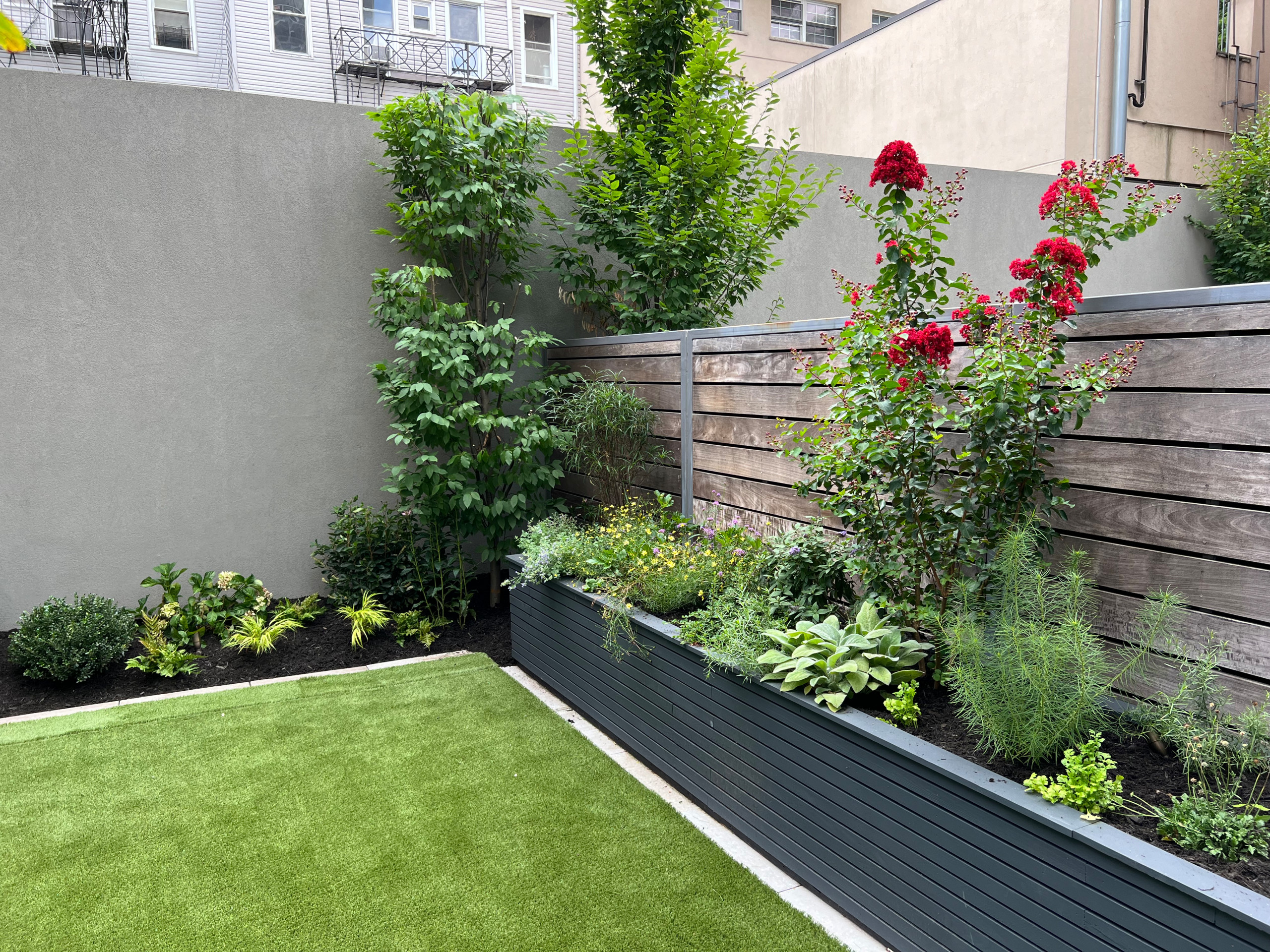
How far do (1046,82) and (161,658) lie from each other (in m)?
9.03

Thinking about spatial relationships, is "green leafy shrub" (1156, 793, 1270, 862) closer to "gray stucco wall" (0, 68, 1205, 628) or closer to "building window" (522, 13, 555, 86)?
"gray stucco wall" (0, 68, 1205, 628)

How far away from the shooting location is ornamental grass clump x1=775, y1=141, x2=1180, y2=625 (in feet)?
8.22

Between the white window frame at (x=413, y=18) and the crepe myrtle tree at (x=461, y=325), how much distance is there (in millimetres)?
10764

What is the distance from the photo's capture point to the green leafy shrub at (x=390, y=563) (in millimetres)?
5410

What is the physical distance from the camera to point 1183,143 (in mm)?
9648

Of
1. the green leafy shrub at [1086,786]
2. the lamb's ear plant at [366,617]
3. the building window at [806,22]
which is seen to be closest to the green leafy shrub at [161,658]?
the lamb's ear plant at [366,617]

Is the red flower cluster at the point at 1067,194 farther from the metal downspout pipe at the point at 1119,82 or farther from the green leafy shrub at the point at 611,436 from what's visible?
the metal downspout pipe at the point at 1119,82

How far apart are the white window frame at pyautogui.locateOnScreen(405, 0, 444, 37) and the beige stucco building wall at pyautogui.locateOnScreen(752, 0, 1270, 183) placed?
733cm

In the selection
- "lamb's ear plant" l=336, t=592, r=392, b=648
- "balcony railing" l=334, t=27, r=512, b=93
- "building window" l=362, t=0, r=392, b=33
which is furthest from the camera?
"building window" l=362, t=0, r=392, b=33

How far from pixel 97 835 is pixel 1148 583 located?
11.3ft

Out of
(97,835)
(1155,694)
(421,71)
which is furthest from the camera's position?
(421,71)

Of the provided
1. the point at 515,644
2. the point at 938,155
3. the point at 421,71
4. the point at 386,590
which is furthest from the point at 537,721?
the point at 421,71

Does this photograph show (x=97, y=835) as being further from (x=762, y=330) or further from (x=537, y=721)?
(x=762, y=330)

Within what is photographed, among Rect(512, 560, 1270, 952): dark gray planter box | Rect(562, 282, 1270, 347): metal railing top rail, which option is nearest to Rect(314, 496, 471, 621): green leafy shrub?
Rect(512, 560, 1270, 952): dark gray planter box
